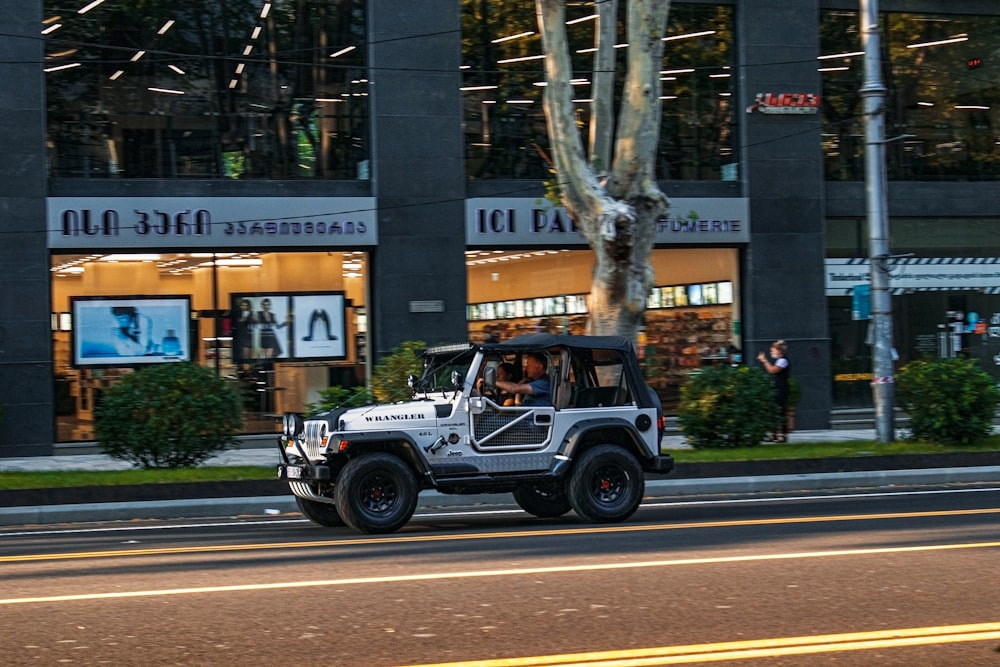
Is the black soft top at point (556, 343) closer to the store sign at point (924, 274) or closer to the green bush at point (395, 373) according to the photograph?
the green bush at point (395, 373)

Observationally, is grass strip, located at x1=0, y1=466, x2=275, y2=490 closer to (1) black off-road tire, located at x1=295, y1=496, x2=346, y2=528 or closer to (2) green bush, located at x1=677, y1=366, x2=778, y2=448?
(1) black off-road tire, located at x1=295, y1=496, x2=346, y2=528

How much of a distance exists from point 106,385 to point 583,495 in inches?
514

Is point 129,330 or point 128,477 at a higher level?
point 129,330

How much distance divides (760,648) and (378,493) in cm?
609

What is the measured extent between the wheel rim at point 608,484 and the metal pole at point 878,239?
835 centimetres

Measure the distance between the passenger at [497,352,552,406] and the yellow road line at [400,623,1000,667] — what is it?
6.17m

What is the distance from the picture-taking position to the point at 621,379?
13.4m

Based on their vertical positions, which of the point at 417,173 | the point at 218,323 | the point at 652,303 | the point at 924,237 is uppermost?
the point at 417,173

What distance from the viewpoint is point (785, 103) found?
26.0 metres

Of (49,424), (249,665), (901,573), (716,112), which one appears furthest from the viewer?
(716,112)

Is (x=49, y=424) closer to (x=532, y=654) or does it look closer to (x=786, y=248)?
(x=786, y=248)

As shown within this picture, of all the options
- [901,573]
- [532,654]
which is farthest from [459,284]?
[532,654]

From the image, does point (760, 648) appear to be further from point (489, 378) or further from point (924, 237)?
point (924, 237)

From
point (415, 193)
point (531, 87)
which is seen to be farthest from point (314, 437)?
point (531, 87)
